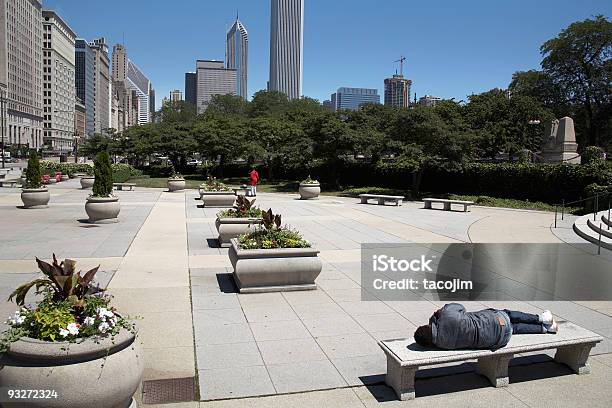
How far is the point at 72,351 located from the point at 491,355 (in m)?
3.80

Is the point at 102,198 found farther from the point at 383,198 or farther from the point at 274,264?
the point at 383,198

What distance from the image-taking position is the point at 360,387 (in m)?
5.34

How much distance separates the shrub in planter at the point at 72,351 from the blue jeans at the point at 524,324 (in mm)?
3833

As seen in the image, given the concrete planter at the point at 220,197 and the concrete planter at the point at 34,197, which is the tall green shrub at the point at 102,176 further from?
the concrete planter at the point at 220,197

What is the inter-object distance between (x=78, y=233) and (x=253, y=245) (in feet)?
27.7

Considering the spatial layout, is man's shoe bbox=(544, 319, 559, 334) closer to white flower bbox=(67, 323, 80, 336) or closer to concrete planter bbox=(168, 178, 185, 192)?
white flower bbox=(67, 323, 80, 336)

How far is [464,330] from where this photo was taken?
517cm

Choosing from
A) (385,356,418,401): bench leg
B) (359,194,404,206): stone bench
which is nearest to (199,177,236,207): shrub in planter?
(359,194,404,206): stone bench

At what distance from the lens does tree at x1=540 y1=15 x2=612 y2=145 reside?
52.4 m

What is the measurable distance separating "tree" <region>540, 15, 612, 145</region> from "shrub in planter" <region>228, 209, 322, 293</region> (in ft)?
176

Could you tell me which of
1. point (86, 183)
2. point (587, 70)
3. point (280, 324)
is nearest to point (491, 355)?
point (280, 324)

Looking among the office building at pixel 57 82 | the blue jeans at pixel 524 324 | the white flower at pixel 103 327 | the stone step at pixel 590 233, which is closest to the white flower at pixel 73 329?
the white flower at pixel 103 327

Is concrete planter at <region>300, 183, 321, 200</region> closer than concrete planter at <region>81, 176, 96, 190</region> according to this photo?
Yes

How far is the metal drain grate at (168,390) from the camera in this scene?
16.4 feet
